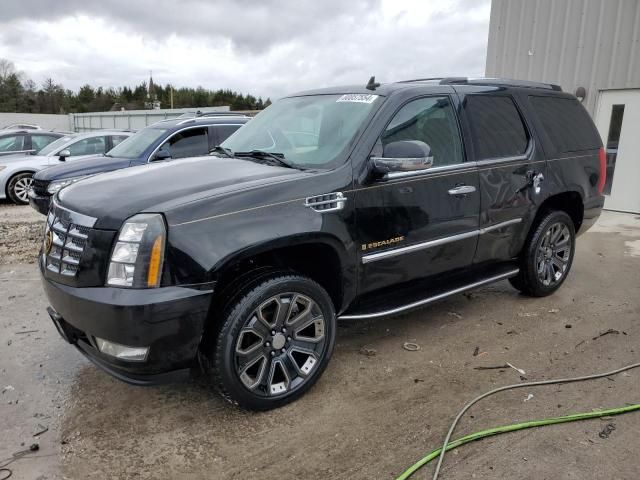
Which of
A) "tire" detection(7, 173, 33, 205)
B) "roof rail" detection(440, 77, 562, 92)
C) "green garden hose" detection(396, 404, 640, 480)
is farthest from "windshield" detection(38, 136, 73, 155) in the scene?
"green garden hose" detection(396, 404, 640, 480)

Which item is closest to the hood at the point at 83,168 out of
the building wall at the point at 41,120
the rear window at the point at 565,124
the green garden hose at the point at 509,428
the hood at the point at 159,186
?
the hood at the point at 159,186

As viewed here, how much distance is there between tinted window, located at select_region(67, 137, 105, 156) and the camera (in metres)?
11.1

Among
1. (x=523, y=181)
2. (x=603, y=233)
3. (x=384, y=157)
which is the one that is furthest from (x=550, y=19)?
(x=384, y=157)

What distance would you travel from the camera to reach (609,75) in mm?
9453

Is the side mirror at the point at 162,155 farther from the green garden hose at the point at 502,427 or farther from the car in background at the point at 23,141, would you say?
the green garden hose at the point at 502,427

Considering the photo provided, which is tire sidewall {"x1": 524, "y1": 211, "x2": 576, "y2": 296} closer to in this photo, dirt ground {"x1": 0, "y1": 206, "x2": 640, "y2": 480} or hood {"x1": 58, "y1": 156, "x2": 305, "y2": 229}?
dirt ground {"x1": 0, "y1": 206, "x2": 640, "y2": 480}

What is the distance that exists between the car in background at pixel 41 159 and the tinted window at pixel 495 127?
8698 millimetres

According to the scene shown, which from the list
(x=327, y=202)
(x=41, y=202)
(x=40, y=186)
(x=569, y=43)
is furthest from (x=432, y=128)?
(x=569, y=43)

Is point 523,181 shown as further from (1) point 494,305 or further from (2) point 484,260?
(1) point 494,305

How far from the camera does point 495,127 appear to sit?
429 centimetres

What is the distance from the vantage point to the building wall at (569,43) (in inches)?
360

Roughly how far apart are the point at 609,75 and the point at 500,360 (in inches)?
312

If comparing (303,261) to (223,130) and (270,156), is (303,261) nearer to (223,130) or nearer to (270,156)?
(270,156)

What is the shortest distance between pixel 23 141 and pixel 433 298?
38.5 ft
